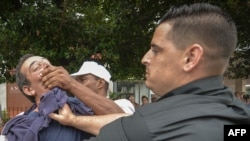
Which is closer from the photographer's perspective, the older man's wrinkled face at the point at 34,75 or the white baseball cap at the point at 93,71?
the older man's wrinkled face at the point at 34,75

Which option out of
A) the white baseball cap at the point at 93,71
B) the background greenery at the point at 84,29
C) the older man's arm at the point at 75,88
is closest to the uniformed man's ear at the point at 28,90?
the older man's arm at the point at 75,88

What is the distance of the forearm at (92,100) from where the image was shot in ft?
7.60

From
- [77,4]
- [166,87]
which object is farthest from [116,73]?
[166,87]

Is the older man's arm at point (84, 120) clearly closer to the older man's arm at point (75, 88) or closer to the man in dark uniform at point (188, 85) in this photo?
the older man's arm at point (75, 88)

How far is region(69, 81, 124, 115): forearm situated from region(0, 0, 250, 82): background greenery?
5566 mm

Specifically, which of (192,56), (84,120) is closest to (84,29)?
(84,120)

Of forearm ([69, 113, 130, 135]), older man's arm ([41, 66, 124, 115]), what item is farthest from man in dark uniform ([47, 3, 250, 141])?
older man's arm ([41, 66, 124, 115])

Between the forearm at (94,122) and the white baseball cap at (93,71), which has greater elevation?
the white baseball cap at (93,71)

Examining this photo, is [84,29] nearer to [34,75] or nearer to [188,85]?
[34,75]

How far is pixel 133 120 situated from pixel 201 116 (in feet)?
0.61

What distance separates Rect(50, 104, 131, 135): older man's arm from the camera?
6.89 ft

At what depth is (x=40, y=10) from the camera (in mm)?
7961

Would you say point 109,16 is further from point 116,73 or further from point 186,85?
point 186,85

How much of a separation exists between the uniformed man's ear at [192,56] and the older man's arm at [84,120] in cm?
72
